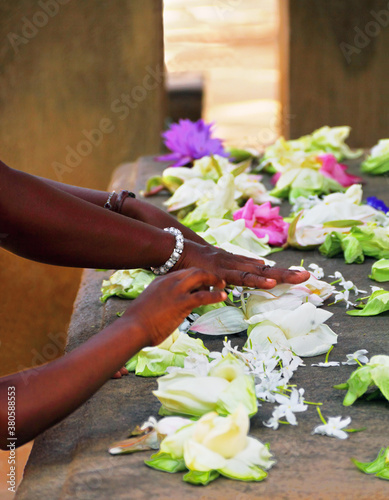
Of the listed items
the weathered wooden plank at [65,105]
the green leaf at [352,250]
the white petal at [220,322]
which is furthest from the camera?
the weathered wooden plank at [65,105]

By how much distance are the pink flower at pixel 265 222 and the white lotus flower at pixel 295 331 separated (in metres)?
Answer: 0.59

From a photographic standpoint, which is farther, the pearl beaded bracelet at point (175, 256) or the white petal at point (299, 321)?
the pearl beaded bracelet at point (175, 256)

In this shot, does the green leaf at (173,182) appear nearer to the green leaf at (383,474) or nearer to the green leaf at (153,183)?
the green leaf at (153,183)

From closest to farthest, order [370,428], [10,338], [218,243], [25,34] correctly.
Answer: [370,428], [218,243], [10,338], [25,34]

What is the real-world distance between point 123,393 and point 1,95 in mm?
2559

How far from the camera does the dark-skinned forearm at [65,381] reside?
3.26ft

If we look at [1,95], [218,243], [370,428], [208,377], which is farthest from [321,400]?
[1,95]

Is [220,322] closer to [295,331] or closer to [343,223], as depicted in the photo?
[295,331]

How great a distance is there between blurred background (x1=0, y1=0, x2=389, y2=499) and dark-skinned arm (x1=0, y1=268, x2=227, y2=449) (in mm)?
2139

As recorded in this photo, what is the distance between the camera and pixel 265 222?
6.29 ft

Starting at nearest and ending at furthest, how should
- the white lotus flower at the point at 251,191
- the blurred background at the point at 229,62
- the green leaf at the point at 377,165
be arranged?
the white lotus flower at the point at 251,191
the green leaf at the point at 377,165
the blurred background at the point at 229,62

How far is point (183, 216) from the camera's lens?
2090 mm

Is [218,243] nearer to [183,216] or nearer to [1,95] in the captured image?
[183,216]

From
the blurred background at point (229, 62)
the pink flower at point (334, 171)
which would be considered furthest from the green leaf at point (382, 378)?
the blurred background at point (229, 62)
